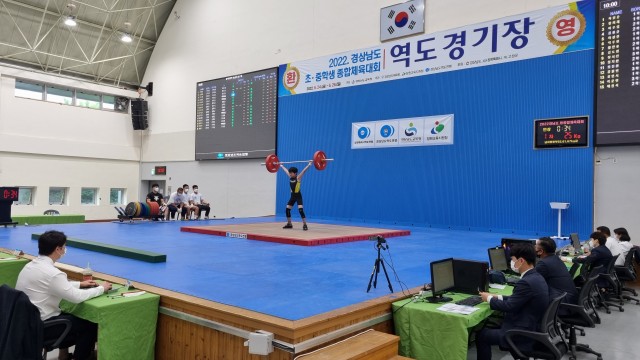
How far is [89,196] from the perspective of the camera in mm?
15789

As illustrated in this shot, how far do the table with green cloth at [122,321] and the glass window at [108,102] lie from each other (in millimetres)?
14851

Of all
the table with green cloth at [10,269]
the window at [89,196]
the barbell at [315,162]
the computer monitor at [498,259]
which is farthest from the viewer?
the window at [89,196]

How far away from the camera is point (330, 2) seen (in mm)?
11977

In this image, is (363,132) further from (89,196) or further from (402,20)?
(89,196)

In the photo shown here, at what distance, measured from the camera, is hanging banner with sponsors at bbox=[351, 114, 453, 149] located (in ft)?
33.1

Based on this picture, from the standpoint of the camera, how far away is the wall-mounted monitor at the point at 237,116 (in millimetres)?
13102

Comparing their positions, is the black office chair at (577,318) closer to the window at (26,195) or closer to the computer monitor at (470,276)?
the computer monitor at (470,276)

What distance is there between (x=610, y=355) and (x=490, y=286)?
50.5 inches

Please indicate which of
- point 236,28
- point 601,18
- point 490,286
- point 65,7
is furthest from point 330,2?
point 490,286

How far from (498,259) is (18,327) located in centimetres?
423

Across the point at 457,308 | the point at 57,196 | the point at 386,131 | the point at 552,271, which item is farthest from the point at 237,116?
the point at 457,308

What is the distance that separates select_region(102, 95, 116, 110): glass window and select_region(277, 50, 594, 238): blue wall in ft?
26.5

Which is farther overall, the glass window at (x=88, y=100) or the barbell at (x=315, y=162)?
the glass window at (x=88, y=100)

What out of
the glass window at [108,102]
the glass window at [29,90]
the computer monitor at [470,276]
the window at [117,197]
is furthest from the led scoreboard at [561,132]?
the glass window at [29,90]
